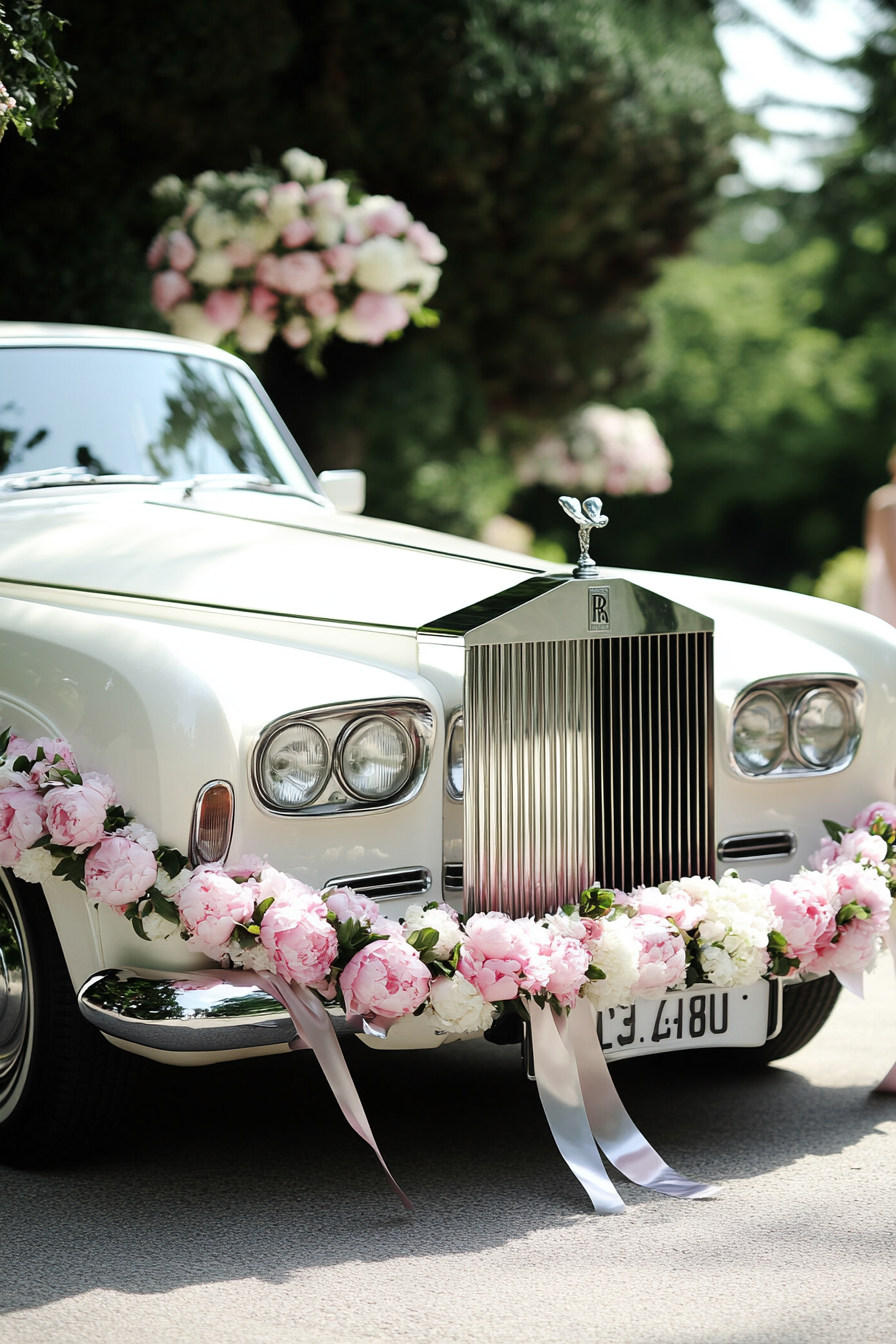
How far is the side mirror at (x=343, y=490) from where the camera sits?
4.98 metres

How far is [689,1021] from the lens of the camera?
3328mm

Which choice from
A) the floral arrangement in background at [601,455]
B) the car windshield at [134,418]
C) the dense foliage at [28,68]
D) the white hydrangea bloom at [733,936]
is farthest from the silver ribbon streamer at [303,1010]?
the floral arrangement in background at [601,455]

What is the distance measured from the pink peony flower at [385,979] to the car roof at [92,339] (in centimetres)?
230

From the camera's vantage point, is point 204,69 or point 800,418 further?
point 800,418

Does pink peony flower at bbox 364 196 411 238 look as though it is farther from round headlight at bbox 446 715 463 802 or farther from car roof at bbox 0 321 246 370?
round headlight at bbox 446 715 463 802

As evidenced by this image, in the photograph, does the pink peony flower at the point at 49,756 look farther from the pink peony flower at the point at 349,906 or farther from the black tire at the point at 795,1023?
the black tire at the point at 795,1023

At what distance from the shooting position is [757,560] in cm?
2781

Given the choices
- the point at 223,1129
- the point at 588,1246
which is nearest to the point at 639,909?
the point at 588,1246

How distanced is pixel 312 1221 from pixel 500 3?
29.4 feet

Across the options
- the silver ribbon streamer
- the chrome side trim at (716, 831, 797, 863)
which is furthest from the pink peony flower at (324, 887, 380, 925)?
the chrome side trim at (716, 831, 797, 863)

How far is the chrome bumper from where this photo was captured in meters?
2.88

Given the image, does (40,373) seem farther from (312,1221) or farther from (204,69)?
(204,69)

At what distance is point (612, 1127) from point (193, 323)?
5203 millimetres

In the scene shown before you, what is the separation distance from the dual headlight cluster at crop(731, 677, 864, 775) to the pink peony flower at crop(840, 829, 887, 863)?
0.18m
